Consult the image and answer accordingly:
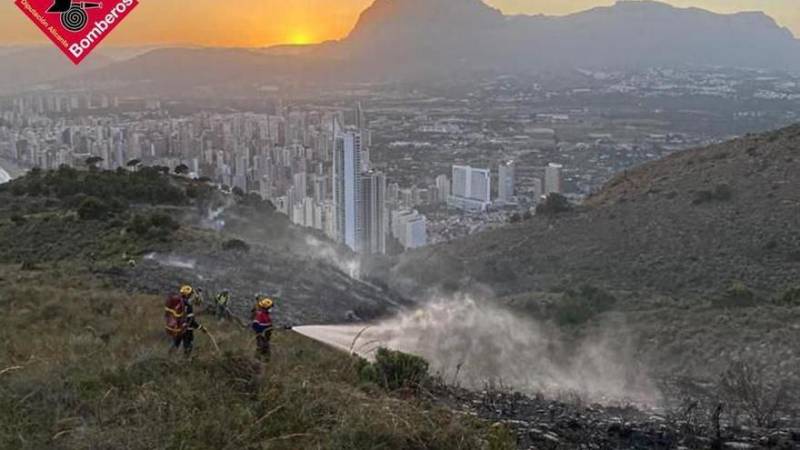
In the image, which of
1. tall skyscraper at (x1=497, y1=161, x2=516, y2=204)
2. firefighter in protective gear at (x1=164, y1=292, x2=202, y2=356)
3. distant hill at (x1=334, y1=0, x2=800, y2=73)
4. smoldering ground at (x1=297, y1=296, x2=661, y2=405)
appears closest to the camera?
firefighter in protective gear at (x1=164, y1=292, x2=202, y2=356)

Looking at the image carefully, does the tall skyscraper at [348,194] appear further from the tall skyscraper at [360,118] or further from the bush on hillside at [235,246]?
the bush on hillside at [235,246]

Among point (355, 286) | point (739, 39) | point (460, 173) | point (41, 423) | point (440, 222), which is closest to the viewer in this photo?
point (41, 423)

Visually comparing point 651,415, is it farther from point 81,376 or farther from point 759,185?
point 759,185

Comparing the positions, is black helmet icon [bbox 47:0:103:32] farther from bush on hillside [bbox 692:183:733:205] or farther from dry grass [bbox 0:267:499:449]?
bush on hillside [bbox 692:183:733:205]

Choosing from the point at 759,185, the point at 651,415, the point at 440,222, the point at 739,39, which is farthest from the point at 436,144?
the point at 739,39

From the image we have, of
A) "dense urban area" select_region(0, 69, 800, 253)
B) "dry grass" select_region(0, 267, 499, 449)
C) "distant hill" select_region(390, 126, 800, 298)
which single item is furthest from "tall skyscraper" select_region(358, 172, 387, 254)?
"dry grass" select_region(0, 267, 499, 449)

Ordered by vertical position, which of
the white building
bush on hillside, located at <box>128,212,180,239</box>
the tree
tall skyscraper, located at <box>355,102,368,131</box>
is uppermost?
tall skyscraper, located at <box>355,102,368,131</box>

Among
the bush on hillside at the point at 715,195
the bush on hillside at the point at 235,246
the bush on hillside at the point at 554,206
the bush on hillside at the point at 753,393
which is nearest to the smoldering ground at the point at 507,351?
the bush on hillside at the point at 753,393

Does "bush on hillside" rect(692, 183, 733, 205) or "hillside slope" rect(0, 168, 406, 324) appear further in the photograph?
"bush on hillside" rect(692, 183, 733, 205)
